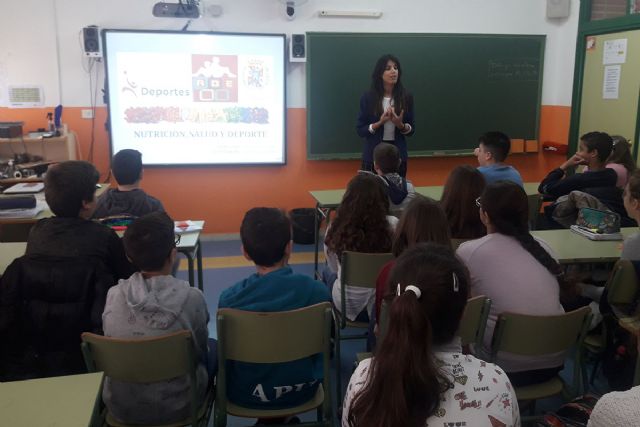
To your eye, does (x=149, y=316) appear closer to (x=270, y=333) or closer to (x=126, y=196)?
(x=270, y=333)

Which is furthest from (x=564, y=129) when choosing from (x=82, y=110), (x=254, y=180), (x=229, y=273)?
(x=82, y=110)

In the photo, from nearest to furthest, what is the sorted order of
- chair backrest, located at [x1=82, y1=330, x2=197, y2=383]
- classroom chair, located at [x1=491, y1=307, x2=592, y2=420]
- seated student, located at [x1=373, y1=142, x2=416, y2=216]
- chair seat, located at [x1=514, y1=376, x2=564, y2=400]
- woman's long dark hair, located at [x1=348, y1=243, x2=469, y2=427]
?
1. woman's long dark hair, located at [x1=348, y1=243, x2=469, y2=427]
2. chair backrest, located at [x1=82, y1=330, x2=197, y2=383]
3. classroom chair, located at [x1=491, y1=307, x2=592, y2=420]
4. chair seat, located at [x1=514, y1=376, x2=564, y2=400]
5. seated student, located at [x1=373, y1=142, x2=416, y2=216]

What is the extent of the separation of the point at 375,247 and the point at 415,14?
3831 millimetres

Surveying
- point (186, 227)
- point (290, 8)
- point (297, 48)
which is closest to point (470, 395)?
point (186, 227)

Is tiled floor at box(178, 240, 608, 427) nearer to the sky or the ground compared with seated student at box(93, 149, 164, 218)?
nearer to the ground

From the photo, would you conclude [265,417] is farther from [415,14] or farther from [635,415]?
[415,14]

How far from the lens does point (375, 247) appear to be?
294cm

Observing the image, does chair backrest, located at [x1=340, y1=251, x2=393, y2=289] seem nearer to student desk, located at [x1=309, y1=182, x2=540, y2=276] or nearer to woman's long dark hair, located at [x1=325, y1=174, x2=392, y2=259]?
woman's long dark hair, located at [x1=325, y1=174, x2=392, y2=259]

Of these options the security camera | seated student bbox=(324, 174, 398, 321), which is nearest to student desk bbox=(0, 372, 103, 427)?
seated student bbox=(324, 174, 398, 321)

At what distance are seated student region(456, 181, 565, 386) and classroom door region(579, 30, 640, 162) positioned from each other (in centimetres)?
366

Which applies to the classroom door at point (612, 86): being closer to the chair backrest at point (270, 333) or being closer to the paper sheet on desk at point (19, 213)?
the chair backrest at point (270, 333)

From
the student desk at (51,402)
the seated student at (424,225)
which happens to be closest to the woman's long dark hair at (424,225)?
the seated student at (424,225)

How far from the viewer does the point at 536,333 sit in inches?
81.6

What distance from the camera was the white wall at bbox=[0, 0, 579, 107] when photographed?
17.4 ft
